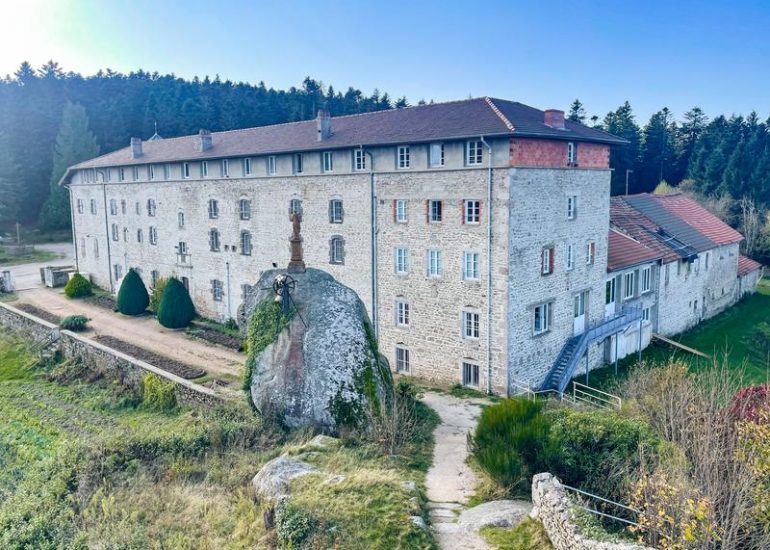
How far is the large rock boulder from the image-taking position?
16281 mm

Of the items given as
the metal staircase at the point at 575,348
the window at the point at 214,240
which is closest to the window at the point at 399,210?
the metal staircase at the point at 575,348

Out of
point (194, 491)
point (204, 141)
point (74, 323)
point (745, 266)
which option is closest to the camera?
point (194, 491)

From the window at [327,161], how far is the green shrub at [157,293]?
14076 mm

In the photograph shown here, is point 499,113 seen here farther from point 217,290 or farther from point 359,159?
point 217,290

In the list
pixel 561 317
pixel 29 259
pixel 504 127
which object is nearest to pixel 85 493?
pixel 504 127

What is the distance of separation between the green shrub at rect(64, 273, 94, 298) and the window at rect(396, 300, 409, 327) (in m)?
27.0

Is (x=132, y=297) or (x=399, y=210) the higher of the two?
(x=399, y=210)

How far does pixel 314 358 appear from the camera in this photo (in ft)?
53.9

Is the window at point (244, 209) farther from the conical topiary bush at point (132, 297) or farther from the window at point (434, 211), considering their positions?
the window at point (434, 211)

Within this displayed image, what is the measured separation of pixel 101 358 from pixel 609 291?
77.7 ft

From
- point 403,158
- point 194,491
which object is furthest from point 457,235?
point 194,491

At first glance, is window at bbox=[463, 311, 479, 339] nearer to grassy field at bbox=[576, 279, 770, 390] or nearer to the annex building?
the annex building

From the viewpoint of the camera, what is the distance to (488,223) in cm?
2273

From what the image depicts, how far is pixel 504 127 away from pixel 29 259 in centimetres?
5196
